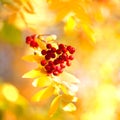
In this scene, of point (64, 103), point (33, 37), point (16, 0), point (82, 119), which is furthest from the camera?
point (82, 119)

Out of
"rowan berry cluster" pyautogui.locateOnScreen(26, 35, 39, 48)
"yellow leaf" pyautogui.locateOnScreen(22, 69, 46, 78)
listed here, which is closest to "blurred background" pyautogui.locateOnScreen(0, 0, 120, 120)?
"rowan berry cluster" pyautogui.locateOnScreen(26, 35, 39, 48)

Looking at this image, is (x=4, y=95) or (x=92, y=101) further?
(x=92, y=101)

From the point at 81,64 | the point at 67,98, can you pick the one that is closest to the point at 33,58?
the point at 67,98

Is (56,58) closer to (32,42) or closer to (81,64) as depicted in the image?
(32,42)

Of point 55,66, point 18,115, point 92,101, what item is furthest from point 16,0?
point 92,101

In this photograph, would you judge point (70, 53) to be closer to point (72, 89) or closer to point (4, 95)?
point (72, 89)
